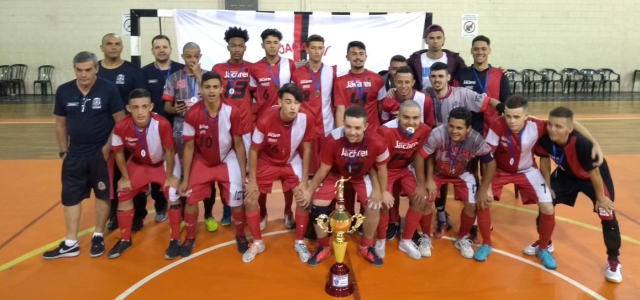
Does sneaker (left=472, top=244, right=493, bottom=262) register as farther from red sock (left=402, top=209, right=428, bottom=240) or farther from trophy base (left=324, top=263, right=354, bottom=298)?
trophy base (left=324, top=263, right=354, bottom=298)

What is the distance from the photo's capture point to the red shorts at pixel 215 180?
4.17 meters

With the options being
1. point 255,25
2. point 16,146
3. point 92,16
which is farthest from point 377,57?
point 92,16

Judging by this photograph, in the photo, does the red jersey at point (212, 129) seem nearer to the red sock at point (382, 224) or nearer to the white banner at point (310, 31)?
the red sock at point (382, 224)

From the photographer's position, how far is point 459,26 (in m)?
15.4

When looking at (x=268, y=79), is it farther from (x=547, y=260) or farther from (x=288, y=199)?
(x=547, y=260)

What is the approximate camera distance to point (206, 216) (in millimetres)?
4906

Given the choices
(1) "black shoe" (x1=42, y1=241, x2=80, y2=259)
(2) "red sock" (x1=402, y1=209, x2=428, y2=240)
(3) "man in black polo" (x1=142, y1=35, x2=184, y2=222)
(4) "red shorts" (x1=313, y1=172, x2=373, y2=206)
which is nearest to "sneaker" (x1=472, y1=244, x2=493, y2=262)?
(2) "red sock" (x1=402, y1=209, x2=428, y2=240)

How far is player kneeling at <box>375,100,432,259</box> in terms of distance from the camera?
13.5 ft

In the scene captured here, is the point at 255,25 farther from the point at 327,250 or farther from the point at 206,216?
the point at 327,250

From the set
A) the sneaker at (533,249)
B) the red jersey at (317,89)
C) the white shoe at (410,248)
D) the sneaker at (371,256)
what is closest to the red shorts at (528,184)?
the sneaker at (533,249)

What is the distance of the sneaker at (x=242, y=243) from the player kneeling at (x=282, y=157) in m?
0.08

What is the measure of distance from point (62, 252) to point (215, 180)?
57.6 inches

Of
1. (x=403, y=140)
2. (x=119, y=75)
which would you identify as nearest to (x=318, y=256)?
(x=403, y=140)

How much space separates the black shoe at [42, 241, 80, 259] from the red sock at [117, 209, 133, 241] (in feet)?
1.31
